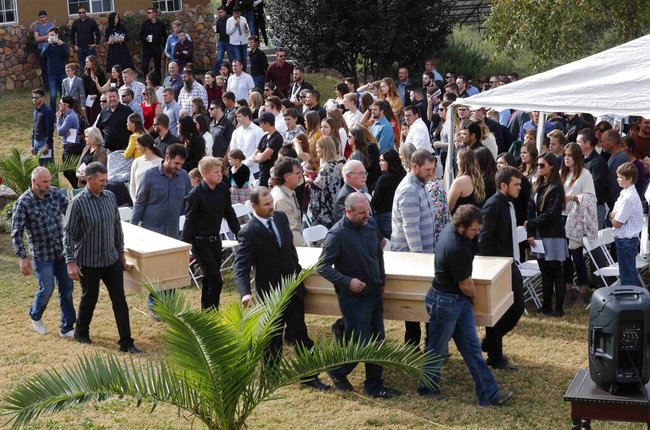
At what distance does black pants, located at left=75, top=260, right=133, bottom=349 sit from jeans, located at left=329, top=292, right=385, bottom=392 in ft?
8.22

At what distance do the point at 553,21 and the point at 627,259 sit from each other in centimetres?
1175

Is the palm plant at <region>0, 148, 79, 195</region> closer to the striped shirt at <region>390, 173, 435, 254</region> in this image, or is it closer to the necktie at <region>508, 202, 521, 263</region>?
the striped shirt at <region>390, 173, 435, 254</region>

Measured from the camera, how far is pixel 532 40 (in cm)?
2089

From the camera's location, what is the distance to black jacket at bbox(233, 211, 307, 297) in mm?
7855

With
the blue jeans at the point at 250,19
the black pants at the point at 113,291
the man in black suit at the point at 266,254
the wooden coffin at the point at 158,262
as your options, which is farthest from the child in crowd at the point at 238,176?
the blue jeans at the point at 250,19

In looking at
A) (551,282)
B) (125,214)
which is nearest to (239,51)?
(125,214)

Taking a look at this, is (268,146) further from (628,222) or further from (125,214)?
(628,222)

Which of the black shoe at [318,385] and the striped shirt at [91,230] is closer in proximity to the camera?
the black shoe at [318,385]

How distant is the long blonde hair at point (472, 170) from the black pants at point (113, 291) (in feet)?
11.9

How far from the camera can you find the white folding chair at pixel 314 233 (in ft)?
33.1

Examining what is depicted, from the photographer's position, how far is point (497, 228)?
28.8 feet

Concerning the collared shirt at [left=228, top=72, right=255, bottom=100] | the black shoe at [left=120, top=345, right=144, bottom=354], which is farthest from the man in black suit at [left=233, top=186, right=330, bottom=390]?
the collared shirt at [left=228, top=72, right=255, bottom=100]

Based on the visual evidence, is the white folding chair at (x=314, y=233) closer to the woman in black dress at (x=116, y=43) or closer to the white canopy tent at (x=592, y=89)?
the white canopy tent at (x=592, y=89)

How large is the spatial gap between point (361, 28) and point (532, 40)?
4144 millimetres
